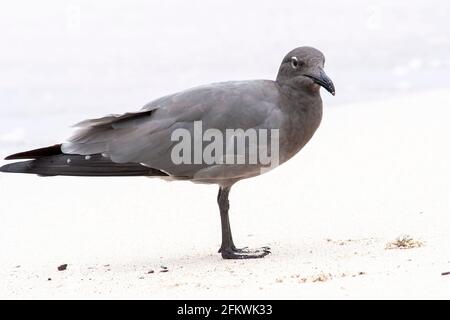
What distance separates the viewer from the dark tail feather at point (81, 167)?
768cm

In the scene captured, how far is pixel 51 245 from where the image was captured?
8.58 meters

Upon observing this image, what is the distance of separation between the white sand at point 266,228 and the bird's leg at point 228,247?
128 mm

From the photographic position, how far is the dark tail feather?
7.68 metres

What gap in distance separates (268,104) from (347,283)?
6.26 ft

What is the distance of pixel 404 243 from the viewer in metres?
7.42

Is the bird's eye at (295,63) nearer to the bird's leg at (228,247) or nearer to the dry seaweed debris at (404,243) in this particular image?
the bird's leg at (228,247)

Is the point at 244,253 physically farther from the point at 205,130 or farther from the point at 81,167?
the point at 81,167

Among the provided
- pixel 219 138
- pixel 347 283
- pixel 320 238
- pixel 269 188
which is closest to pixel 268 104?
pixel 219 138

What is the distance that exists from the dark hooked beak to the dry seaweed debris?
118cm

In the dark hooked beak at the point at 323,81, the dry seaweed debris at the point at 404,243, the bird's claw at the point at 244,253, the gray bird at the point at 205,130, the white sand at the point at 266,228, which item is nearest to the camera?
the white sand at the point at 266,228

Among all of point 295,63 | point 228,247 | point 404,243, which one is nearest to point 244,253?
→ point 228,247

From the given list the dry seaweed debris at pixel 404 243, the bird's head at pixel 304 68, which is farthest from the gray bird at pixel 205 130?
the dry seaweed debris at pixel 404 243

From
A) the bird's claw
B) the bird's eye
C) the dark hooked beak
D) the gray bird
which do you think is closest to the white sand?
the bird's claw

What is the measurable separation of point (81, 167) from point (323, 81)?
1923 mm
